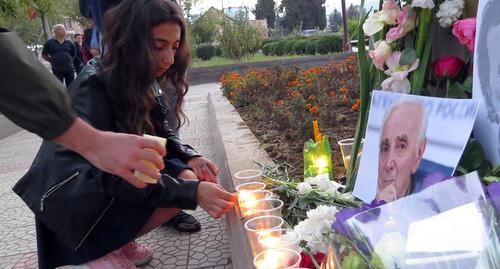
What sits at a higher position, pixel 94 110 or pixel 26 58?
pixel 26 58

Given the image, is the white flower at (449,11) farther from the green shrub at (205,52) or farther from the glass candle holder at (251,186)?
the green shrub at (205,52)

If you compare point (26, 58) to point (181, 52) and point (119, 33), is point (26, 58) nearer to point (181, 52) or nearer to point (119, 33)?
point (119, 33)

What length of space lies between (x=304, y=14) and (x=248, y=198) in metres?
50.5

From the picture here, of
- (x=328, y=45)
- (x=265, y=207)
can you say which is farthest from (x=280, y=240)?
(x=328, y=45)

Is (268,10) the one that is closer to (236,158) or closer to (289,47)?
(289,47)

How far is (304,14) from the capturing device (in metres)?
50.3

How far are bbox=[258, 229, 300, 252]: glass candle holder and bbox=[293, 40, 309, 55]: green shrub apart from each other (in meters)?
16.2

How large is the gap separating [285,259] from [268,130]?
8.79 ft

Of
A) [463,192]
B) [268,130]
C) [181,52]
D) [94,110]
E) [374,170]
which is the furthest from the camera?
[268,130]

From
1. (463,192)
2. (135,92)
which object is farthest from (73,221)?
(463,192)

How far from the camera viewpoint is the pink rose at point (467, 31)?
141 centimetres

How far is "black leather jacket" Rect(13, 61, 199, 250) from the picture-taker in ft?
5.80

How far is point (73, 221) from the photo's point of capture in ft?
5.81

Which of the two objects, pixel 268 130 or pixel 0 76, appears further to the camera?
pixel 268 130
